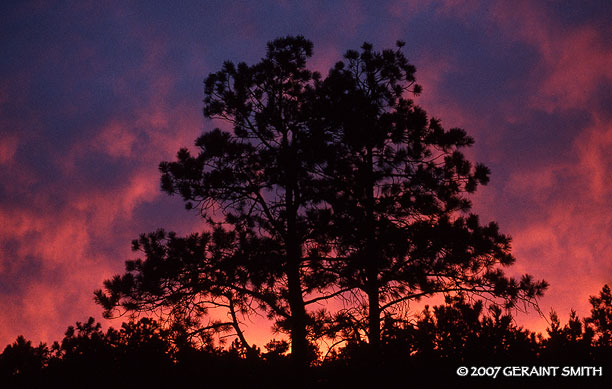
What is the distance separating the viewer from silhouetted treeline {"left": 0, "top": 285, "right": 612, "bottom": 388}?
6.39 meters

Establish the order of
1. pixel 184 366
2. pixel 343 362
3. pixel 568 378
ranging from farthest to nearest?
1. pixel 184 366
2. pixel 343 362
3. pixel 568 378

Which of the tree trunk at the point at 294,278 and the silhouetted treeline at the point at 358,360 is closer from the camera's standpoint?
the silhouetted treeline at the point at 358,360

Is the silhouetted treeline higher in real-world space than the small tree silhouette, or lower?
lower

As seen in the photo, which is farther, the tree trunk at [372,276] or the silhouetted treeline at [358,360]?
the tree trunk at [372,276]

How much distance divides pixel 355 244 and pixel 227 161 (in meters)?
3.59

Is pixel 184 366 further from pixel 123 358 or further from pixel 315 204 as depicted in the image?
pixel 315 204

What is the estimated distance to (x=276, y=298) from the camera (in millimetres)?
10891

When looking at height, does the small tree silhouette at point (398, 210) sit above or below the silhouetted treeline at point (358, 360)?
above

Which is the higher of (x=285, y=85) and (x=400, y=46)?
(x=400, y=46)

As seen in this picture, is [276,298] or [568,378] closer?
[568,378]

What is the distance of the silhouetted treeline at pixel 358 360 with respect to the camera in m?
6.39

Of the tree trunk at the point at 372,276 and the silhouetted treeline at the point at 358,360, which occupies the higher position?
the tree trunk at the point at 372,276

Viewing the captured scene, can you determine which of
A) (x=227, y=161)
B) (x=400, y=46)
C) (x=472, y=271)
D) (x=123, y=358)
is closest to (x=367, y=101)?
(x=400, y=46)

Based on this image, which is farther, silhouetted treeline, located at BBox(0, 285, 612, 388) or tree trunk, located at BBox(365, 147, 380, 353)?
tree trunk, located at BBox(365, 147, 380, 353)
